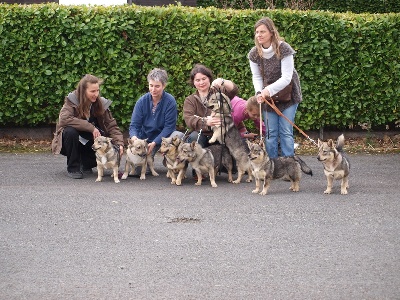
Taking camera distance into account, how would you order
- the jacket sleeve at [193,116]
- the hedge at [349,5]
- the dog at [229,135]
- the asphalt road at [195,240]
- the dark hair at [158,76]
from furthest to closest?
the hedge at [349,5]
the dark hair at [158,76]
the jacket sleeve at [193,116]
the dog at [229,135]
the asphalt road at [195,240]

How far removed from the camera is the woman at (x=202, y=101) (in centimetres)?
1177

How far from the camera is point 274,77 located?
1183 centimetres

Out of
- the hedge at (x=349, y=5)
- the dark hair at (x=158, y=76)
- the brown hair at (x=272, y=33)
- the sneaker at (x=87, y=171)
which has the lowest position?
the sneaker at (x=87, y=171)

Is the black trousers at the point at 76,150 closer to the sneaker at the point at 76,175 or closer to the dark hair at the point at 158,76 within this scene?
the sneaker at the point at 76,175

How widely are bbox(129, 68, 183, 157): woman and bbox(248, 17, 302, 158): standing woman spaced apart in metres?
1.26

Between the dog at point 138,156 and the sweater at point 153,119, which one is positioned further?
the sweater at point 153,119

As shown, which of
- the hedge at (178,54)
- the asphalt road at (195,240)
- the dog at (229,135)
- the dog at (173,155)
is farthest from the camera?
the hedge at (178,54)

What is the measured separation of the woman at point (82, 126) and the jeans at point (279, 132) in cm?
208

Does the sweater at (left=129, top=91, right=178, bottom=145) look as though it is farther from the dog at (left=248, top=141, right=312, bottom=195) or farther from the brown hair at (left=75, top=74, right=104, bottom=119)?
the dog at (left=248, top=141, right=312, bottom=195)

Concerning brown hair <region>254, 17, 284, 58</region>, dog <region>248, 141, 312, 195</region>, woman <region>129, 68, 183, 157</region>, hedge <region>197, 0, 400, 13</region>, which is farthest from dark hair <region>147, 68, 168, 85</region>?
hedge <region>197, 0, 400, 13</region>

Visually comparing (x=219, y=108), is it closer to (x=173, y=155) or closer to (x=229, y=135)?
(x=229, y=135)

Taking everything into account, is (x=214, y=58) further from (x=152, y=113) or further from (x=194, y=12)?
(x=152, y=113)

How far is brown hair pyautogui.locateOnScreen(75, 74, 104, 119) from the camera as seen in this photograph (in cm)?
1187

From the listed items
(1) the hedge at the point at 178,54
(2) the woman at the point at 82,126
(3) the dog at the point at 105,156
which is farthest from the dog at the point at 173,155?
(1) the hedge at the point at 178,54
